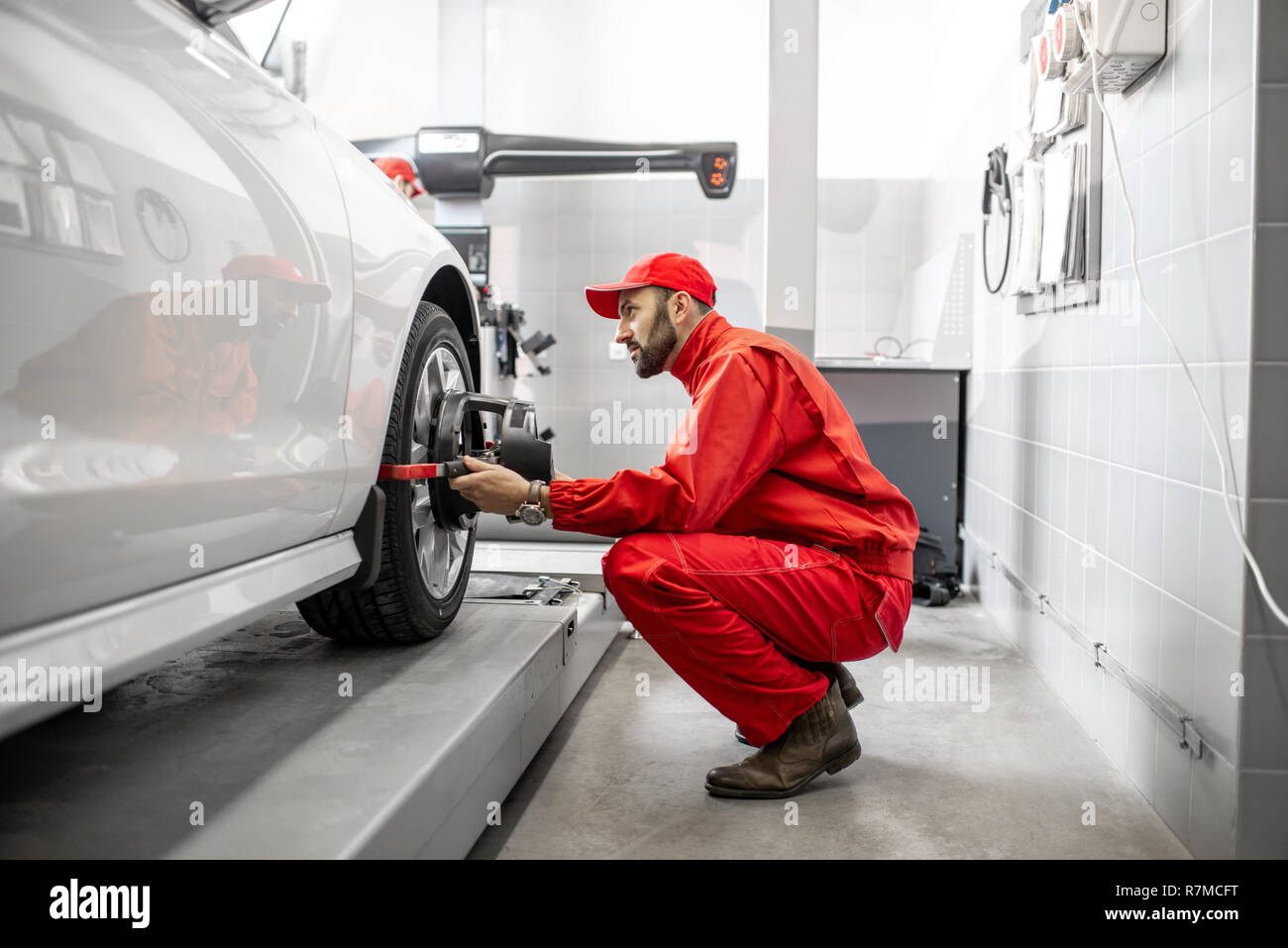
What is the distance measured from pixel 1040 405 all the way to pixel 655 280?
4.58 feet

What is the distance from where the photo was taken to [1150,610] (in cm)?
188

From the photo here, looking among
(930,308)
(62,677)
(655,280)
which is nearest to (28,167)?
(62,677)

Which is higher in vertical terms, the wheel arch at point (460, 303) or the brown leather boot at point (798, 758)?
the wheel arch at point (460, 303)

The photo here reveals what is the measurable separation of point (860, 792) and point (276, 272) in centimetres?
142

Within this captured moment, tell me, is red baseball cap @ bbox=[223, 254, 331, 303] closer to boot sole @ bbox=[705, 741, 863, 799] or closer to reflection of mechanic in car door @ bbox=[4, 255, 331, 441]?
reflection of mechanic in car door @ bbox=[4, 255, 331, 441]

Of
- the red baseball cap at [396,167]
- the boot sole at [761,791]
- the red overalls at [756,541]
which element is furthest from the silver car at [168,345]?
the red baseball cap at [396,167]

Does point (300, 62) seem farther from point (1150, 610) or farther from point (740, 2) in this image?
point (1150, 610)

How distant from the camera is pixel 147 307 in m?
1.00

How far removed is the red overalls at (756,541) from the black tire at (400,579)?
0.93 ft

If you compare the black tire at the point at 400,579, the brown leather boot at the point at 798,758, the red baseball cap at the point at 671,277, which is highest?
the red baseball cap at the point at 671,277

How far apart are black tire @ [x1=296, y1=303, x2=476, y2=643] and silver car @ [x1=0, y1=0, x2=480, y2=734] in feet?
0.17

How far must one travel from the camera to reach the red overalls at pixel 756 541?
179 centimetres

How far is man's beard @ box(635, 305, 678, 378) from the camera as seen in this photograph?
2051mm

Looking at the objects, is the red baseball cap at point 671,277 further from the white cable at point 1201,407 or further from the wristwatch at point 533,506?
the white cable at point 1201,407
